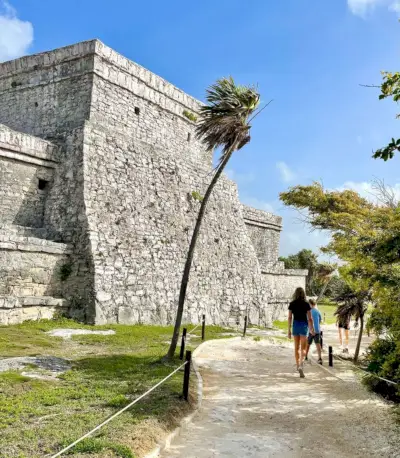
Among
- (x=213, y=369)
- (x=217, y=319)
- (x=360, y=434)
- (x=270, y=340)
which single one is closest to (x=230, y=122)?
(x=213, y=369)

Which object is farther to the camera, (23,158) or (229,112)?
(23,158)

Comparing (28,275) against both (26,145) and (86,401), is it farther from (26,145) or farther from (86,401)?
(86,401)

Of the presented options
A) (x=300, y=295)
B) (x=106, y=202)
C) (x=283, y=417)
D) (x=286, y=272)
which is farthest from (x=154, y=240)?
(x=286, y=272)

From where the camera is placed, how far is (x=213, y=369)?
8.59 metres

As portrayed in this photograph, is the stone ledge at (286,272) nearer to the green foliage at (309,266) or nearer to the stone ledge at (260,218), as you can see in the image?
the stone ledge at (260,218)

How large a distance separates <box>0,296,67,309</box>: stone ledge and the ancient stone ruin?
0.03 meters

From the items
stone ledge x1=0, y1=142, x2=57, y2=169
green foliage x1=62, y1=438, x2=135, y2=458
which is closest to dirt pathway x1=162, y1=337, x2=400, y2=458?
green foliage x1=62, y1=438, x2=135, y2=458

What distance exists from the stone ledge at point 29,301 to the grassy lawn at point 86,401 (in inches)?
49.1

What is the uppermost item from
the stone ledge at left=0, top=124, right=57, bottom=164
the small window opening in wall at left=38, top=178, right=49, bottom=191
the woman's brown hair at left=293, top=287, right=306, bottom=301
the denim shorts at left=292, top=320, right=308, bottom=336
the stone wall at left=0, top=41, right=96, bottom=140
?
the stone wall at left=0, top=41, right=96, bottom=140

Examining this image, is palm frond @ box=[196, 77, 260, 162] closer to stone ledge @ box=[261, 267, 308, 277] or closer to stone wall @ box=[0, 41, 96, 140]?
stone wall @ box=[0, 41, 96, 140]

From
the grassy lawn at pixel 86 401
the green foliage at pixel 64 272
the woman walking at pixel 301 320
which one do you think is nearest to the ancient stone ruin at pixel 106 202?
the green foliage at pixel 64 272

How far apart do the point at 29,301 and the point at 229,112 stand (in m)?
6.55

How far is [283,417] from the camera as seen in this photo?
5.88 meters

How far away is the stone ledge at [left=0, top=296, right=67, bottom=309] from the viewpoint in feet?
34.4
